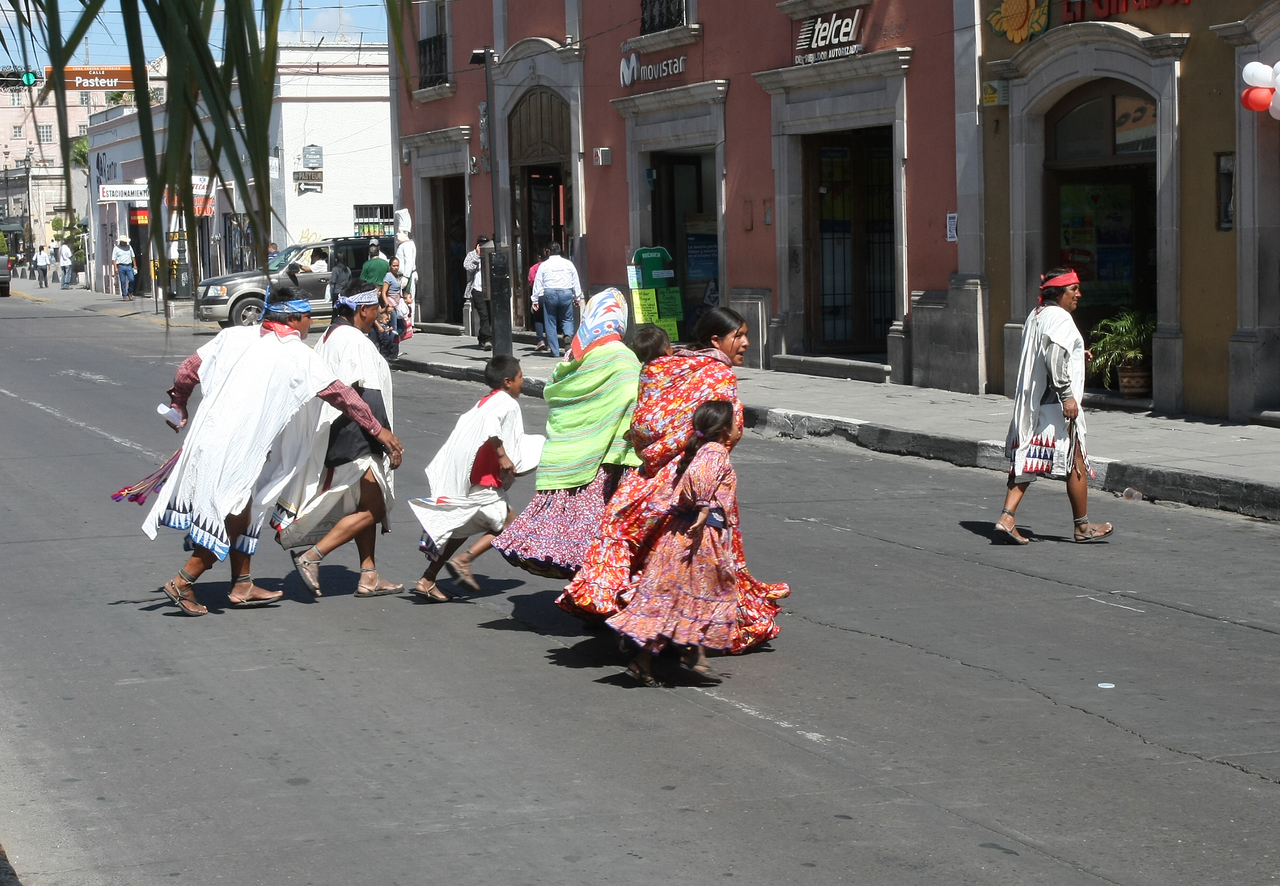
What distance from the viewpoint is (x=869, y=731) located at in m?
5.77

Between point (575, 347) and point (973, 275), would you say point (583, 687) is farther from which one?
point (973, 275)

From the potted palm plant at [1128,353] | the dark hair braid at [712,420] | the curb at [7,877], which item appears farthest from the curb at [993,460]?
the curb at [7,877]

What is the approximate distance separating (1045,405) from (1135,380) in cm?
592

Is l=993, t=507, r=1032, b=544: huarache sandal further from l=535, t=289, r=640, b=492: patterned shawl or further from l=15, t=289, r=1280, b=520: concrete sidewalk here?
l=535, t=289, r=640, b=492: patterned shawl

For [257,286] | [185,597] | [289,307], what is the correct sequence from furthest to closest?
[257,286] → [185,597] → [289,307]

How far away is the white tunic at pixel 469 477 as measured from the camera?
787 cm

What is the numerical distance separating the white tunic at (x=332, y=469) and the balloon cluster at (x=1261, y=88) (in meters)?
8.31

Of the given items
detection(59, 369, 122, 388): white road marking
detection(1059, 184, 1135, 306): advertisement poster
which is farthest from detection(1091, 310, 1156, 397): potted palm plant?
detection(59, 369, 122, 388): white road marking

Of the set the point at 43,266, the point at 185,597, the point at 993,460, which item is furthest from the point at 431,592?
the point at 43,266

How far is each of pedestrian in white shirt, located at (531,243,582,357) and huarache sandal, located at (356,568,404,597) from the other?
556 inches

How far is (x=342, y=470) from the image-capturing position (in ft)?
26.4

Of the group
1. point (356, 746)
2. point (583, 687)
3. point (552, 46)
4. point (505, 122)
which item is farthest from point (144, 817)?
point (505, 122)

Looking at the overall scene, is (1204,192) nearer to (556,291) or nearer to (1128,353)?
(1128,353)

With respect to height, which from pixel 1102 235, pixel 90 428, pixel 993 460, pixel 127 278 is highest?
pixel 127 278
